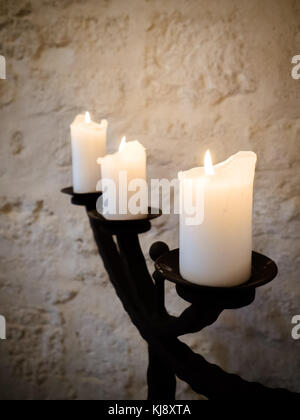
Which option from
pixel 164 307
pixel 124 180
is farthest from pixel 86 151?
pixel 164 307

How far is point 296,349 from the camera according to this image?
2.60 ft

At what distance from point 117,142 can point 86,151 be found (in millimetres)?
211

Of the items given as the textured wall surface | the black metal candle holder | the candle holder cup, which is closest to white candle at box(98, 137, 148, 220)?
the black metal candle holder

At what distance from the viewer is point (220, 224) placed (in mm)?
395

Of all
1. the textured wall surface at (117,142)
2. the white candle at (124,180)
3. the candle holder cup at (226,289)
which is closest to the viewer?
the candle holder cup at (226,289)

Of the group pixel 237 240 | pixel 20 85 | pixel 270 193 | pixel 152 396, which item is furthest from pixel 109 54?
pixel 152 396

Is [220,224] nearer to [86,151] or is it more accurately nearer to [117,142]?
[86,151]

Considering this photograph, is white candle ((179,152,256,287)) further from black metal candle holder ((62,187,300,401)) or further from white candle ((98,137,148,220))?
white candle ((98,137,148,220))

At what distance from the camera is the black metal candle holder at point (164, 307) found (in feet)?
1.32

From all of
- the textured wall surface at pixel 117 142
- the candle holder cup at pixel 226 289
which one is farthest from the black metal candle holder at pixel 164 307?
the textured wall surface at pixel 117 142

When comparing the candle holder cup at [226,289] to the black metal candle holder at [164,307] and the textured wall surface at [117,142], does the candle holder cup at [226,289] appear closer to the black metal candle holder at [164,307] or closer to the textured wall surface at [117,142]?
the black metal candle holder at [164,307]

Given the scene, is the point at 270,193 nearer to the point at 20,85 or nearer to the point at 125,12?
the point at 125,12

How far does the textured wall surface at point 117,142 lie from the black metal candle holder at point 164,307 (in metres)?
0.26

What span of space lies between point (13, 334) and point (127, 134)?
627mm
